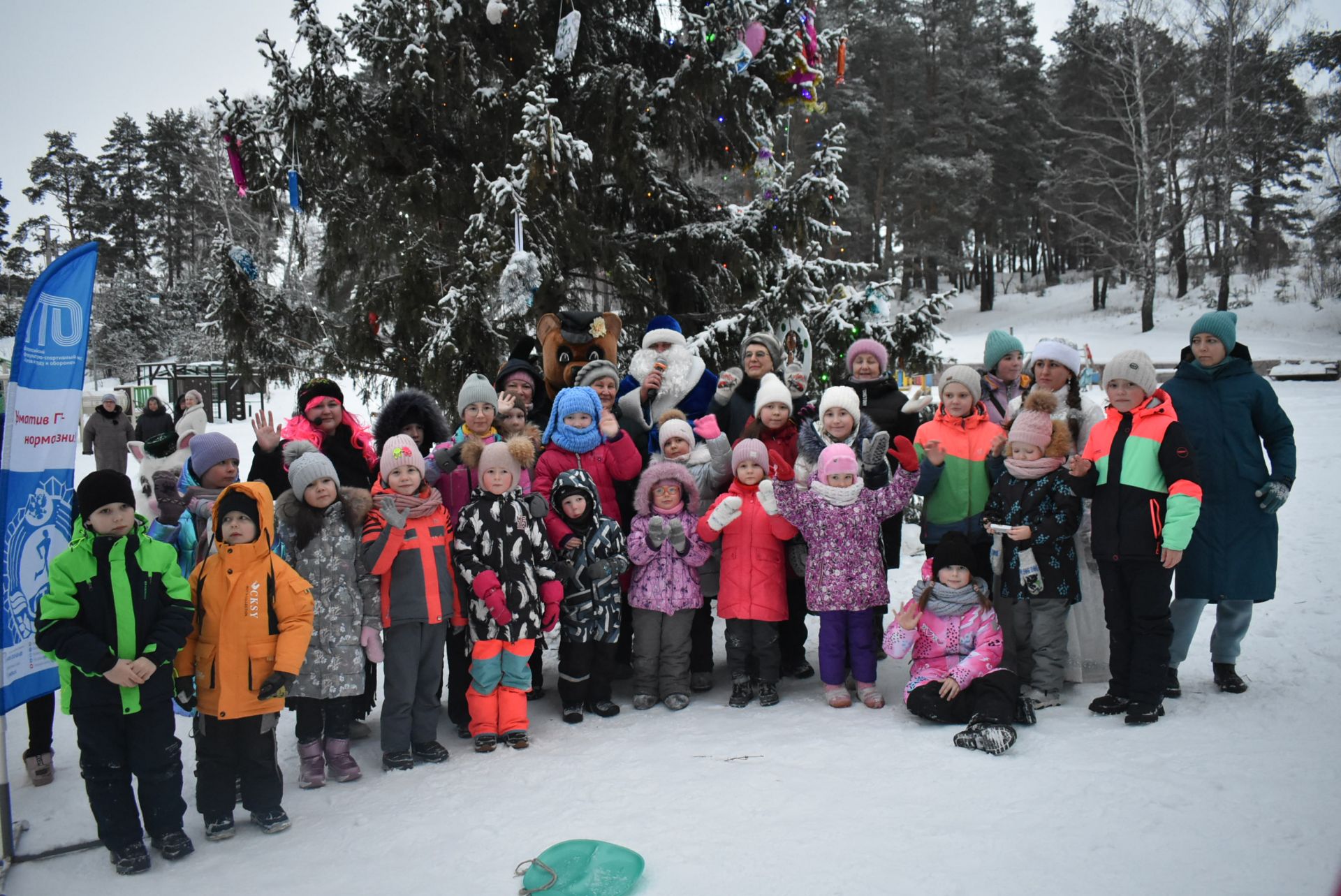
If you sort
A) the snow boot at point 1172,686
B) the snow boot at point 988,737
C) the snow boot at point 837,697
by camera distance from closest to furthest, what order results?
the snow boot at point 988,737, the snow boot at point 1172,686, the snow boot at point 837,697

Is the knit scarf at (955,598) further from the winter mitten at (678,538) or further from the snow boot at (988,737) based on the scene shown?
the winter mitten at (678,538)

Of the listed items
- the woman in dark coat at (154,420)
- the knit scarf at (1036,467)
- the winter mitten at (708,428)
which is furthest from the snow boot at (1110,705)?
the woman in dark coat at (154,420)

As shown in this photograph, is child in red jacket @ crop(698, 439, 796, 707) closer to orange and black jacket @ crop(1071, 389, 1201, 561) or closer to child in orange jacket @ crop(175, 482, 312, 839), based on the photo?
orange and black jacket @ crop(1071, 389, 1201, 561)

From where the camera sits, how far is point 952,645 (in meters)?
4.61

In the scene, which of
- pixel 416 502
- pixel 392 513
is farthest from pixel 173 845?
pixel 416 502

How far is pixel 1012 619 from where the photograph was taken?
485cm

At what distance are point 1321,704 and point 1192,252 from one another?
30974 millimetres

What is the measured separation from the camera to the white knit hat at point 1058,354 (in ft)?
16.3

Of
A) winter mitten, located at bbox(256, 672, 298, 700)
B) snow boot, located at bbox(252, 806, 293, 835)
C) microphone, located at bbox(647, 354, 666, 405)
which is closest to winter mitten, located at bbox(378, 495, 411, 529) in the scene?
winter mitten, located at bbox(256, 672, 298, 700)

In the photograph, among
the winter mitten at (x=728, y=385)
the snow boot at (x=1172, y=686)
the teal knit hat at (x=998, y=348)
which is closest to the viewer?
the snow boot at (x=1172, y=686)

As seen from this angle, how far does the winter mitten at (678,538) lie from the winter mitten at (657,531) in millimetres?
47

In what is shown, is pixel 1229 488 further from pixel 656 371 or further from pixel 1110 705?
pixel 656 371

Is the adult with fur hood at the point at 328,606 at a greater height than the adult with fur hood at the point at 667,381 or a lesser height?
lesser

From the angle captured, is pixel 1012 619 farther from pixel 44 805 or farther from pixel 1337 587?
pixel 44 805
